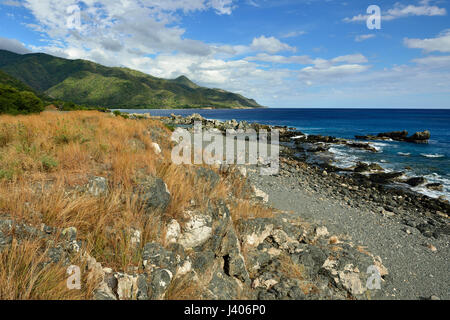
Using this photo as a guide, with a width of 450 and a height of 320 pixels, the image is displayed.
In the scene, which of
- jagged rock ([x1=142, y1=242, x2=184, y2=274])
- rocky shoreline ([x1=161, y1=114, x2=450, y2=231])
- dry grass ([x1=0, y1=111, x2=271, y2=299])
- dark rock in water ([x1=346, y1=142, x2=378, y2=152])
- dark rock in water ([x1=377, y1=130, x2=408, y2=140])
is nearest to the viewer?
dry grass ([x1=0, y1=111, x2=271, y2=299])

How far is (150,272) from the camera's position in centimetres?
338

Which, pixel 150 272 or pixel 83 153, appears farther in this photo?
pixel 83 153

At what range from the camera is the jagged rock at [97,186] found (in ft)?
13.3

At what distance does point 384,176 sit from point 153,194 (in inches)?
842

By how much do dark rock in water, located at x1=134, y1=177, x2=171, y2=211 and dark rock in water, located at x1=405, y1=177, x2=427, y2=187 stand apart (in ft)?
67.0

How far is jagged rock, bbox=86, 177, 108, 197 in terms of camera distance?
4.05m

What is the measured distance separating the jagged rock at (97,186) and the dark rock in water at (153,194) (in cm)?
58

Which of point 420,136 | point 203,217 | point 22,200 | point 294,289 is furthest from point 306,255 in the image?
point 420,136

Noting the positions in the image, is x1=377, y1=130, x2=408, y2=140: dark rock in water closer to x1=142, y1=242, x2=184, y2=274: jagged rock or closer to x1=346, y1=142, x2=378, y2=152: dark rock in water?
x1=346, y1=142, x2=378, y2=152: dark rock in water

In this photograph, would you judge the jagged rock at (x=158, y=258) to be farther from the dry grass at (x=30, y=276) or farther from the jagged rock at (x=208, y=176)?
the jagged rock at (x=208, y=176)

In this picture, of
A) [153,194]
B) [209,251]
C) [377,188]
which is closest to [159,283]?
[209,251]

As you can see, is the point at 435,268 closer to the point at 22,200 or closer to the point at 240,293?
the point at 240,293

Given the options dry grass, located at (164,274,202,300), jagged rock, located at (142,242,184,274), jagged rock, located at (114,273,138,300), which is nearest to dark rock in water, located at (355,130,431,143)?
dry grass, located at (164,274,202,300)
